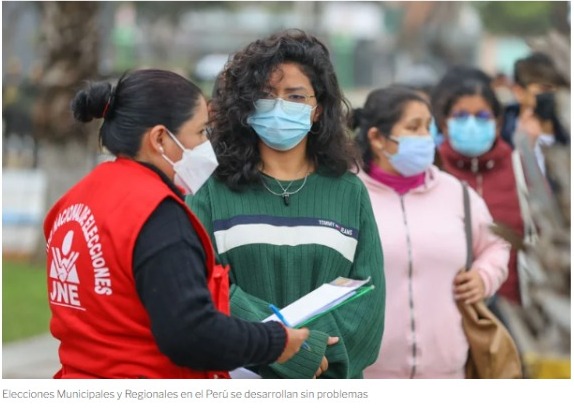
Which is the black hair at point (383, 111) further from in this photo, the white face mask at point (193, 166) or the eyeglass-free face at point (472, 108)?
the white face mask at point (193, 166)

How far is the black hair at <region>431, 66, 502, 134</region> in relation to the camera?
5.25m

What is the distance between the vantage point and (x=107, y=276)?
2.70 m

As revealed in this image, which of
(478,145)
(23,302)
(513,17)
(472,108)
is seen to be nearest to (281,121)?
(478,145)

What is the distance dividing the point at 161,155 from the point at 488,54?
129 feet

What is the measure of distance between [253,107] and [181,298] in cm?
106

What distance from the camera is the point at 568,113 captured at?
7.90 feet

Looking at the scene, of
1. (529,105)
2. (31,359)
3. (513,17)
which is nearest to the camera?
(529,105)

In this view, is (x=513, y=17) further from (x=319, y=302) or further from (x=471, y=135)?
(x=319, y=302)

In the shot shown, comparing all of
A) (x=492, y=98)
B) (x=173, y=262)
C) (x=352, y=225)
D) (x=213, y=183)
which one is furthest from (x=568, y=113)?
(x=492, y=98)

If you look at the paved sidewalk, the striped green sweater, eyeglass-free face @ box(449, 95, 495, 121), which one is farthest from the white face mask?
the paved sidewalk

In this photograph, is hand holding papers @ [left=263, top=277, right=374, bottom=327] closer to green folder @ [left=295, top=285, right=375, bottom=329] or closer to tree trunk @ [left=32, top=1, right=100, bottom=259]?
green folder @ [left=295, top=285, right=375, bottom=329]

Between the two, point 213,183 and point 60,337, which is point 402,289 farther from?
point 60,337

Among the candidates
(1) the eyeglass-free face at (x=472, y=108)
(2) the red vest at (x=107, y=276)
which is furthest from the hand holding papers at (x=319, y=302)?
(1) the eyeglass-free face at (x=472, y=108)

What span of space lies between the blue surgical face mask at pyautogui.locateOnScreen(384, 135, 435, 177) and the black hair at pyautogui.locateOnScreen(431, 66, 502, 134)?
0.94m
